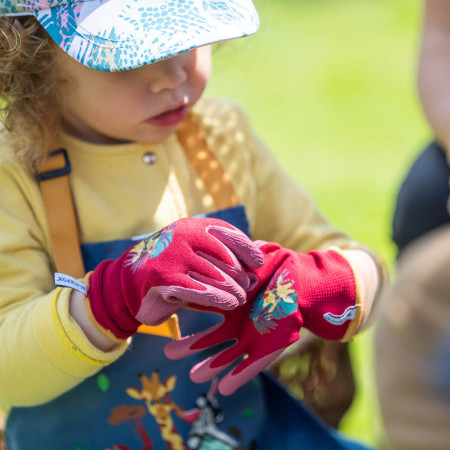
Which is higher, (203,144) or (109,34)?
(109,34)

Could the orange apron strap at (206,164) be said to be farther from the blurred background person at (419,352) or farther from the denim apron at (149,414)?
the blurred background person at (419,352)

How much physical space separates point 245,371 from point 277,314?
99mm

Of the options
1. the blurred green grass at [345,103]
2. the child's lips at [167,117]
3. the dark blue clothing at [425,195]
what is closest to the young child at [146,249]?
the child's lips at [167,117]

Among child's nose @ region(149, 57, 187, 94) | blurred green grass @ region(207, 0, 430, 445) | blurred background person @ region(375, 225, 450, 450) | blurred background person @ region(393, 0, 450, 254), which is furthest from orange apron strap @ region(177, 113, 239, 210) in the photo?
blurred green grass @ region(207, 0, 430, 445)

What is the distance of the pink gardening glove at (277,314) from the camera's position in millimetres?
993

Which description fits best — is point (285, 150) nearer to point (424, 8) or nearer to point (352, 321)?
point (424, 8)

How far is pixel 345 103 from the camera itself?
10.7 ft

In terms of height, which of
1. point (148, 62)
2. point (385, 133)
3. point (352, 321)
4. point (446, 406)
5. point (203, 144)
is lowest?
point (385, 133)

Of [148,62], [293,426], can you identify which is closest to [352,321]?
[293,426]

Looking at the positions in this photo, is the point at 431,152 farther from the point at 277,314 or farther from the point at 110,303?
the point at 110,303

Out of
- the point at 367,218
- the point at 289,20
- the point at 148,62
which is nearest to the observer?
the point at 148,62

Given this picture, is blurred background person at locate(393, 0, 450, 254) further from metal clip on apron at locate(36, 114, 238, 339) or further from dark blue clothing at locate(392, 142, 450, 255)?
metal clip on apron at locate(36, 114, 238, 339)

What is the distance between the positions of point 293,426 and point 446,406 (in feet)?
2.54

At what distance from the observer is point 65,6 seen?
996 millimetres
